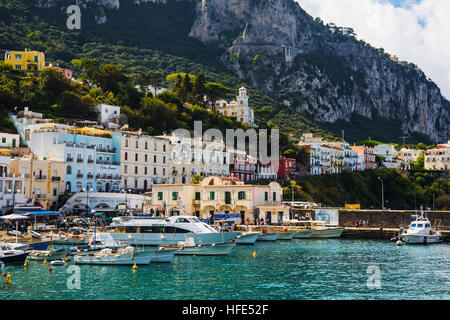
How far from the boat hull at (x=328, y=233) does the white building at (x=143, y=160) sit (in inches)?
1134

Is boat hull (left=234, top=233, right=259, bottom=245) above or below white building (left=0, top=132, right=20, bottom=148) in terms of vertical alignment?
below

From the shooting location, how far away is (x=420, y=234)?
53.8 meters

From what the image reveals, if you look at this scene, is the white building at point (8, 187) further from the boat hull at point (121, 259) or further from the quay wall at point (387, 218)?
the quay wall at point (387, 218)

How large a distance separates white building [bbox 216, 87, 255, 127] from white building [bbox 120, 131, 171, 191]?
56.1 meters

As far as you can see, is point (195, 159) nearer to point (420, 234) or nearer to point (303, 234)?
point (303, 234)

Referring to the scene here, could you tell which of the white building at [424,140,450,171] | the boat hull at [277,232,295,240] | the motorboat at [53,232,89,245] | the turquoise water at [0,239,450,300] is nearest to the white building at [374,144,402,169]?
the white building at [424,140,450,171]

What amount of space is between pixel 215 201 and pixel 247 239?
14.0 m

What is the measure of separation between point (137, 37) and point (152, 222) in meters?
154

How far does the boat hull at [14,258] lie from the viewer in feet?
110

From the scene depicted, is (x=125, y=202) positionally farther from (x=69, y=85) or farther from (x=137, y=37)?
(x=137, y=37)

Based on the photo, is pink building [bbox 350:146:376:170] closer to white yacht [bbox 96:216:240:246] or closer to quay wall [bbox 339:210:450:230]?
quay wall [bbox 339:210:450:230]

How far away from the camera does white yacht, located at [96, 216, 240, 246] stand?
44.8 meters

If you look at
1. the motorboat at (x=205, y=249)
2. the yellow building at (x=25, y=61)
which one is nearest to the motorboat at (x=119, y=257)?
the motorboat at (x=205, y=249)

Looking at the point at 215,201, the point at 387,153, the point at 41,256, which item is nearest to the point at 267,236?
the point at 215,201
